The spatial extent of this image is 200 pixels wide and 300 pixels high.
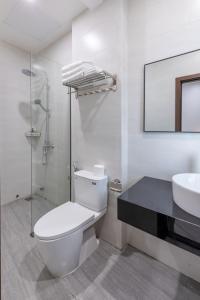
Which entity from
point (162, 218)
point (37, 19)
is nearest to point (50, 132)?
point (37, 19)

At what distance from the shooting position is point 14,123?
2582 mm

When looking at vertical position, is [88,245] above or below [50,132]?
below

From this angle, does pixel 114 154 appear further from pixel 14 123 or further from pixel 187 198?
pixel 14 123

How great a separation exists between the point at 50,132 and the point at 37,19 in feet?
4.42

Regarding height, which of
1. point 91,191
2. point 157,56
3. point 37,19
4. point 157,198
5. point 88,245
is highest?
point 37,19

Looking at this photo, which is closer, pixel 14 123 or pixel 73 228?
pixel 73 228

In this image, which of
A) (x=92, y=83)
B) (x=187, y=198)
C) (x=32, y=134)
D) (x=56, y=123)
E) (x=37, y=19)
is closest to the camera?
(x=187, y=198)

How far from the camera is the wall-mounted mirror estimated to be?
1276mm

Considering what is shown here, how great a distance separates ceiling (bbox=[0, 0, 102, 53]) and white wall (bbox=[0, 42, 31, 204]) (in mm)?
248

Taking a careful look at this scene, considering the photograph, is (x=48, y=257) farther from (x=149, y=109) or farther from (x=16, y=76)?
(x=16, y=76)

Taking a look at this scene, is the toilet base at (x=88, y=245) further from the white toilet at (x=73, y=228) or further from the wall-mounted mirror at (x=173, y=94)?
the wall-mounted mirror at (x=173, y=94)

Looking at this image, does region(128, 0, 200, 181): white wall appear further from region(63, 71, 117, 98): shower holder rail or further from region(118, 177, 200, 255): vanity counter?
region(118, 177, 200, 255): vanity counter

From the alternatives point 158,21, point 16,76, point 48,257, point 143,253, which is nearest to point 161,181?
point 143,253

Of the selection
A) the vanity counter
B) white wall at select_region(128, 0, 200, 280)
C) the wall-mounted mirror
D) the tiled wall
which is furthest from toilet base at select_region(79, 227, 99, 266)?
the wall-mounted mirror
